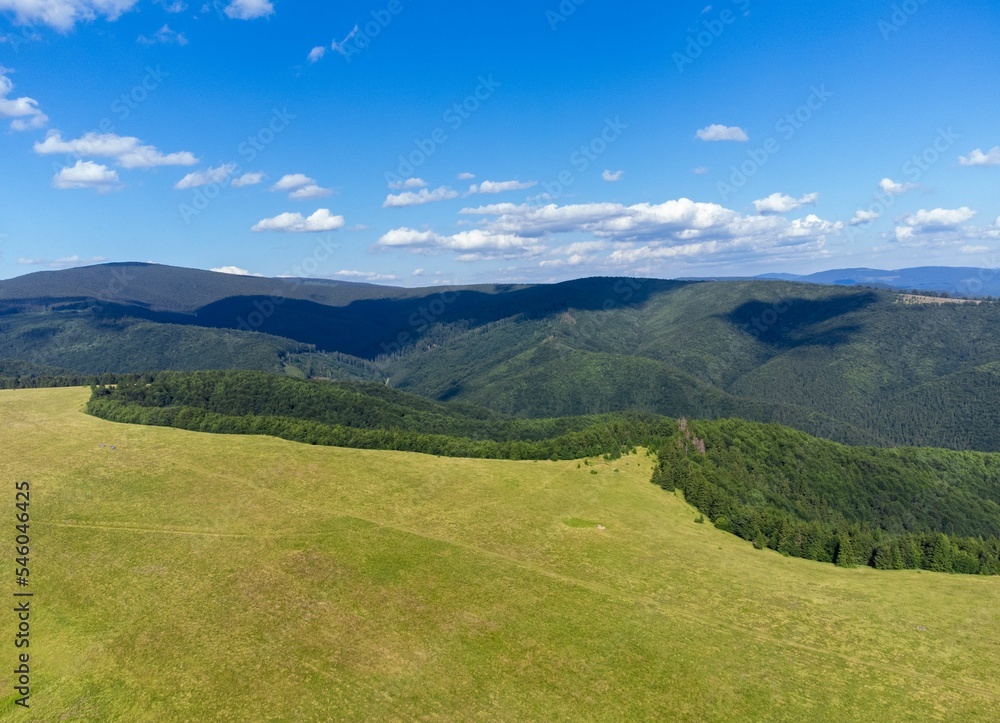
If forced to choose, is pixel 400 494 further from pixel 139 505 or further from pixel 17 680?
pixel 17 680

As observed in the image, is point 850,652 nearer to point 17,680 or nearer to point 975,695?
point 975,695

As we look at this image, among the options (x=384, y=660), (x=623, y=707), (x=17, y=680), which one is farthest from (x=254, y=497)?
(x=623, y=707)

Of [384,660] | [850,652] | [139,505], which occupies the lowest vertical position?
[850,652]

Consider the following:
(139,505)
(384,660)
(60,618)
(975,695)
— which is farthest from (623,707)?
(139,505)

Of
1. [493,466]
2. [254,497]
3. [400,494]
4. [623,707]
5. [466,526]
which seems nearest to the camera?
A: [623,707]

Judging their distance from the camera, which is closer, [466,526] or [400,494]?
[466,526]

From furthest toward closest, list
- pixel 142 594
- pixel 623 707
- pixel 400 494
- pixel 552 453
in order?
1. pixel 552 453
2. pixel 400 494
3. pixel 142 594
4. pixel 623 707

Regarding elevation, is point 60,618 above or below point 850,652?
above
